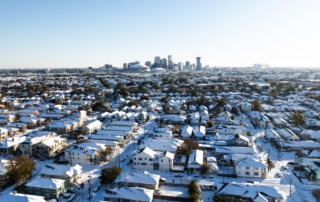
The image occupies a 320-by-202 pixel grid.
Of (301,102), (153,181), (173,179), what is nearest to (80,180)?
(153,181)

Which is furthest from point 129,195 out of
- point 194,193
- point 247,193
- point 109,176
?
point 247,193

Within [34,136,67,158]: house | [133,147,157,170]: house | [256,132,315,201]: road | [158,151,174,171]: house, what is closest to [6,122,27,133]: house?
[34,136,67,158]: house

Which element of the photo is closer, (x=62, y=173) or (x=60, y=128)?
(x=62, y=173)

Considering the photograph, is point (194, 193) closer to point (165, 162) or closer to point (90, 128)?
point (165, 162)

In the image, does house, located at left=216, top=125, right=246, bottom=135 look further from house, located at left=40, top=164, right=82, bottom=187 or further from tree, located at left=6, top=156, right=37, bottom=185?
tree, located at left=6, top=156, right=37, bottom=185

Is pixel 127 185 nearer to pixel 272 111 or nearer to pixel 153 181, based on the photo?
pixel 153 181
